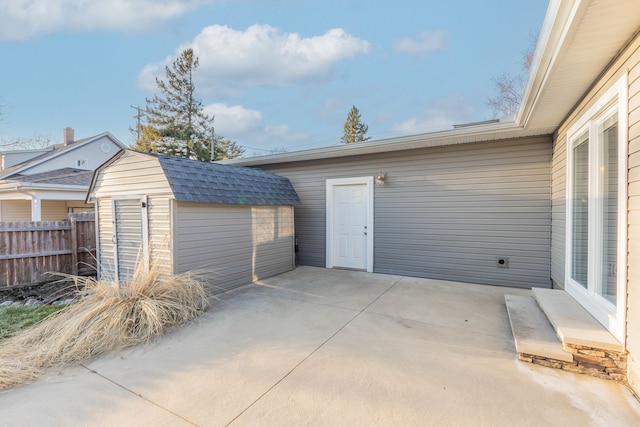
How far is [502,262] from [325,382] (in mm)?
4162

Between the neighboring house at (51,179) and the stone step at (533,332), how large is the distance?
1109 centimetres

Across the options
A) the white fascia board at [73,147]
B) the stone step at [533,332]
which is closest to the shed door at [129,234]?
the stone step at [533,332]

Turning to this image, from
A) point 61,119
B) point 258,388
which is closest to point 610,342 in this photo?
point 258,388

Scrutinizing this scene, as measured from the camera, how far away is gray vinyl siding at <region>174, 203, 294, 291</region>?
13.8ft

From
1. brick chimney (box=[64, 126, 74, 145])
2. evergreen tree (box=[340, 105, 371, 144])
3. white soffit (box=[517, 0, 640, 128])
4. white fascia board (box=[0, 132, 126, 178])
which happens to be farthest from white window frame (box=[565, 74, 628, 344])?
brick chimney (box=[64, 126, 74, 145])

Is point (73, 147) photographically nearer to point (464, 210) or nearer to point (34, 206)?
point (34, 206)

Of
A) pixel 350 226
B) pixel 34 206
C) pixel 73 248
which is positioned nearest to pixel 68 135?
pixel 34 206

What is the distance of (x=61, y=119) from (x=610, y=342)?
68.0 ft

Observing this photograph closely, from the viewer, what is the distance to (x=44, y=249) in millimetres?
5441

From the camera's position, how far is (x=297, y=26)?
30.5ft

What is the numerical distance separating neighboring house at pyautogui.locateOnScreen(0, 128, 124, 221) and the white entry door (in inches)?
317

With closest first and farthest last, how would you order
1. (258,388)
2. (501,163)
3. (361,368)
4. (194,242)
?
1. (258,388)
2. (361,368)
3. (194,242)
4. (501,163)

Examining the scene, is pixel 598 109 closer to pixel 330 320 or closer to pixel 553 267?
pixel 553 267

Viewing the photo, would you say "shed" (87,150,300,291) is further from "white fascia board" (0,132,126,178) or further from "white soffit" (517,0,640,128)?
"white fascia board" (0,132,126,178)
